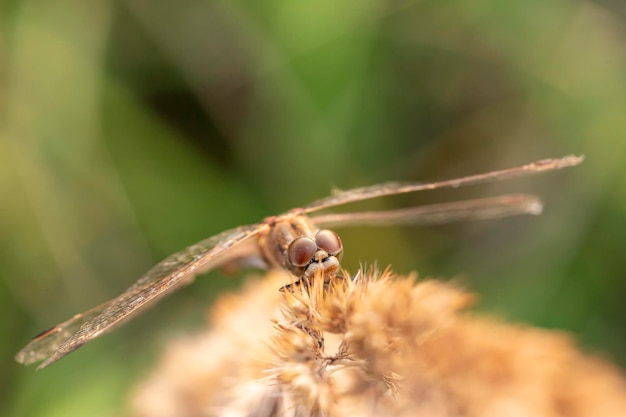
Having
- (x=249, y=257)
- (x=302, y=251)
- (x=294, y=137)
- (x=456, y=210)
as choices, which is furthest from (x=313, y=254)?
(x=294, y=137)

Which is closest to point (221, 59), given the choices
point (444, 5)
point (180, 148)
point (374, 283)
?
point (180, 148)

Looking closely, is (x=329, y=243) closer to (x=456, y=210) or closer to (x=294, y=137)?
(x=456, y=210)

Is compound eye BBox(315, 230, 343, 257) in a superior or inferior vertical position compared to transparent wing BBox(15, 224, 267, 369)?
inferior

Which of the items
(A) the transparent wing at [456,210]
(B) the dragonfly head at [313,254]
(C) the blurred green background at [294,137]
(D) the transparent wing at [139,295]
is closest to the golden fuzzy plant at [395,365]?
(B) the dragonfly head at [313,254]

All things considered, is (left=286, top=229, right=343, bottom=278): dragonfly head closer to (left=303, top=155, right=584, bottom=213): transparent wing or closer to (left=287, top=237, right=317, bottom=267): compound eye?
(left=287, top=237, right=317, bottom=267): compound eye

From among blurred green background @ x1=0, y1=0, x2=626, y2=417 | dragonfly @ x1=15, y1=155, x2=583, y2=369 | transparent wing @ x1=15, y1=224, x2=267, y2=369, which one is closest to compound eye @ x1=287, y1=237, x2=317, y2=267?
dragonfly @ x1=15, y1=155, x2=583, y2=369
